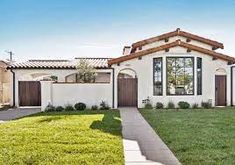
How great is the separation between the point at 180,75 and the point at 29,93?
39.1 ft

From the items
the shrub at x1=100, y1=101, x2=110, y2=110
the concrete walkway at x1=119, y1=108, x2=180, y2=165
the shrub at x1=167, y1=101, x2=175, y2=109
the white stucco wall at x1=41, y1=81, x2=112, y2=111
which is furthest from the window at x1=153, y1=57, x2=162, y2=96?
the concrete walkway at x1=119, y1=108, x2=180, y2=165

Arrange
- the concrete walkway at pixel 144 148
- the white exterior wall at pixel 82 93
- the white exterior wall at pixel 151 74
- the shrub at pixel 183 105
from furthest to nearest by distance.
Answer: the white exterior wall at pixel 151 74 < the white exterior wall at pixel 82 93 < the shrub at pixel 183 105 < the concrete walkway at pixel 144 148

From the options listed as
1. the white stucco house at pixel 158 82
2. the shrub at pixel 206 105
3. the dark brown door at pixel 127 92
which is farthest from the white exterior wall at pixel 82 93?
the shrub at pixel 206 105

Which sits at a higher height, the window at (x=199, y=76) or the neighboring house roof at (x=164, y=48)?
the neighboring house roof at (x=164, y=48)

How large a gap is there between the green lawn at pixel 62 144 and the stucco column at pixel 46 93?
8788 millimetres

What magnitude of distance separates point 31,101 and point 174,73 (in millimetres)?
11443

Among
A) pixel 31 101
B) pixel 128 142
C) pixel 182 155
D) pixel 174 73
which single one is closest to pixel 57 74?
pixel 31 101

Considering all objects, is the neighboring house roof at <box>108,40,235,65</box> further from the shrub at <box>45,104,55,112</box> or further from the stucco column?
the shrub at <box>45,104,55,112</box>

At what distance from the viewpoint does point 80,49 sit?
4238 centimetres

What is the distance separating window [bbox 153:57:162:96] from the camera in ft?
74.0

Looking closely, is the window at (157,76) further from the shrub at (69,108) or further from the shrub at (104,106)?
the shrub at (69,108)

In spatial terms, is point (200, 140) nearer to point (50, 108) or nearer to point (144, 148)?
point (144, 148)

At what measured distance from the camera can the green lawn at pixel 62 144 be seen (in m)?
7.64

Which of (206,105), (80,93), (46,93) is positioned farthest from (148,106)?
(46,93)
